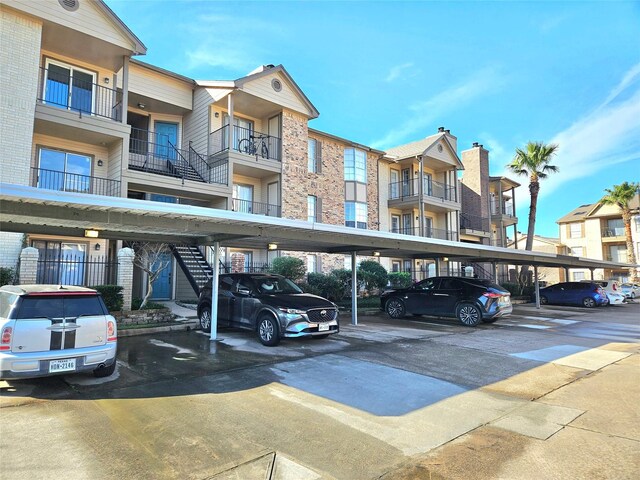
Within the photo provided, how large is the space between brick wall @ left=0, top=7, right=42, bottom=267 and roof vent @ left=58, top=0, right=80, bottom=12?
1.02 metres

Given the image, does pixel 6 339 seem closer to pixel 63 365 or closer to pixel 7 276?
pixel 63 365

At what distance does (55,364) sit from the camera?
220 inches

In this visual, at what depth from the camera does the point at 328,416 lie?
16.3 feet

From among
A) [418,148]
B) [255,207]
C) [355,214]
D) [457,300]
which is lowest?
[457,300]

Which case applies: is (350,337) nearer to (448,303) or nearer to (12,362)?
(448,303)

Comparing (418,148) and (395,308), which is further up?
(418,148)

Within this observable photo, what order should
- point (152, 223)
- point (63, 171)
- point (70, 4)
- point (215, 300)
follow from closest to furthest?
point (152, 223) → point (215, 300) → point (70, 4) → point (63, 171)

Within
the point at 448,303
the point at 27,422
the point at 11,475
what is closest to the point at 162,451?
the point at 11,475

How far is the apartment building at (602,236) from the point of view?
144 feet

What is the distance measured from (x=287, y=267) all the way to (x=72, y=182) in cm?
856

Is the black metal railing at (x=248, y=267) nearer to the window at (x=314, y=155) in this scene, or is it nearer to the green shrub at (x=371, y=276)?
the green shrub at (x=371, y=276)

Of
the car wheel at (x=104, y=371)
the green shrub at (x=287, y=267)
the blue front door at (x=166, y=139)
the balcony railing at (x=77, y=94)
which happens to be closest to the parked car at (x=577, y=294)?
the green shrub at (x=287, y=267)

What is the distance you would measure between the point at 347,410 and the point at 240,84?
1552cm

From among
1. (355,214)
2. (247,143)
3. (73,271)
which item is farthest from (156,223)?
(355,214)
